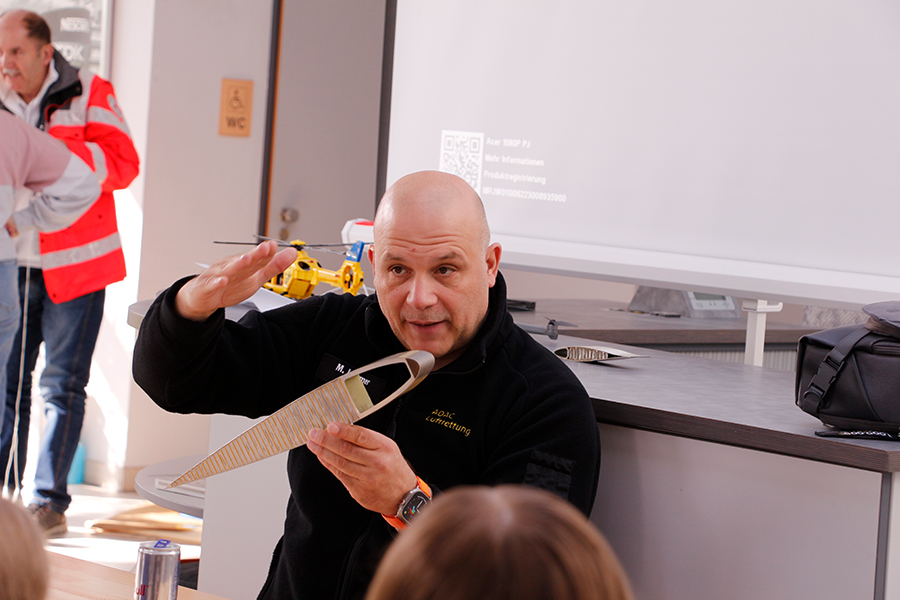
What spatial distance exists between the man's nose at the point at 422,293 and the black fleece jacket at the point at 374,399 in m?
0.10

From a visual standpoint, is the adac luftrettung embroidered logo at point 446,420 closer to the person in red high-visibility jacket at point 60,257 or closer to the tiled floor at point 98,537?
the tiled floor at point 98,537

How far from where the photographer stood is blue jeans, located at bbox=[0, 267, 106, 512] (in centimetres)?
326

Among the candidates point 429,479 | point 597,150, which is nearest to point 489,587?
point 429,479

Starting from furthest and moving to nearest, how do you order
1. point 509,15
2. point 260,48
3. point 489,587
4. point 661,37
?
point 260,48
point 509,15
point 661,37
point 489,587

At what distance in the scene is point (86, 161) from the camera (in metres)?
3.14

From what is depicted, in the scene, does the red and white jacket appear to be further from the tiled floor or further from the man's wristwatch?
the man's wristwatch

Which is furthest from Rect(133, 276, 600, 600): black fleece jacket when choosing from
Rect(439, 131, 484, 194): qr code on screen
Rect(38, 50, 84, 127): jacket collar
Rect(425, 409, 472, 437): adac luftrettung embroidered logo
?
Rect(38, 50, 84, 127): jacket collar

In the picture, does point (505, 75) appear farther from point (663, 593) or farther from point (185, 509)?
point (663, 593)

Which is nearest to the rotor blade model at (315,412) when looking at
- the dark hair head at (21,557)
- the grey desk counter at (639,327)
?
the dark hair head at (21,557)

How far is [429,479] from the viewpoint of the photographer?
1341 mm

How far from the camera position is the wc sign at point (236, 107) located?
4.07 metres

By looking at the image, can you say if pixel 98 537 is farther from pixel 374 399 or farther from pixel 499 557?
pixel 499 557

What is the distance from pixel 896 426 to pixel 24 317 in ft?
9.73

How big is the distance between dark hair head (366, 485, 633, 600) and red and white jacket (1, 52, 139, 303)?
3.00m
